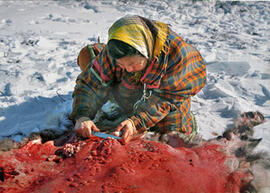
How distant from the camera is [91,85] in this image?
6.95 feet

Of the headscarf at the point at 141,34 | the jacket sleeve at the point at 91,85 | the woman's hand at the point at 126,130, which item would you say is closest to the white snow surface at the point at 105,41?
the jacket sleeve at the point at 91,85

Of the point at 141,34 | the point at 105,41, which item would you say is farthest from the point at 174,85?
the point at 105,41

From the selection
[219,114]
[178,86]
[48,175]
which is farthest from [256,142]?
[48,175]

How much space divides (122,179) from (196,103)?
187 centimetres

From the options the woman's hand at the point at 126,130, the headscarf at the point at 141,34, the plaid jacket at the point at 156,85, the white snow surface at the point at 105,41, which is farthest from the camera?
the white snow surface at the point at 105,41

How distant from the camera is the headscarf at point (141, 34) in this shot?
58.9 inches

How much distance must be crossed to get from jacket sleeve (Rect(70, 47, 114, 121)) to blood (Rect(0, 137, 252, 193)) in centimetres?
46

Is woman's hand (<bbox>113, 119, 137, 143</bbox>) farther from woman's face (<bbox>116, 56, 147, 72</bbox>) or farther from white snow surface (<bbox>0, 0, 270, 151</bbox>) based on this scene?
white snow surface (<bbox>0, 0, 270, 151</bbox>)

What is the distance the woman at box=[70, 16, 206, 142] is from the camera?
5.09ft

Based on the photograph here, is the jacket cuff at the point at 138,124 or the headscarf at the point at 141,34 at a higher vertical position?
the headscarf at the point at 141,34

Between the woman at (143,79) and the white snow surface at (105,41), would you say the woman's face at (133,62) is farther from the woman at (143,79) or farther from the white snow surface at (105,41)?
the white snow surface at (105,41)

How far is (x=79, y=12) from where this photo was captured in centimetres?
573

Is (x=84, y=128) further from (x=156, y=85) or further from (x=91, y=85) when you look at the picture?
(x=156, y=85)

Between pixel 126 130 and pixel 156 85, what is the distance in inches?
15.5
